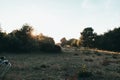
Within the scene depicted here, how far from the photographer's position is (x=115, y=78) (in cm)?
2017

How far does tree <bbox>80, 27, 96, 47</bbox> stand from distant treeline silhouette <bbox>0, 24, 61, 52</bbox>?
1552 inches

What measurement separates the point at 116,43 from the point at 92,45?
35.8 ft

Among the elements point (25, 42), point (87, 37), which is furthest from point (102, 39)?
point (25, 42)

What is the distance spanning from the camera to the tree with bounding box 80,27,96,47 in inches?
3482

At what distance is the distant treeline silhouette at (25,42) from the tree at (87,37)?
129 ft

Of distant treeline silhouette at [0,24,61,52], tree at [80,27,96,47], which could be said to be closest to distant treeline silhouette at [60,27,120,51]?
tree at [80,27,96,47]

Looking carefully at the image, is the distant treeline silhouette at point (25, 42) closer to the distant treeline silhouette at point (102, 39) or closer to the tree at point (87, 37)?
the distant treeline silhouette at point (102, 39)

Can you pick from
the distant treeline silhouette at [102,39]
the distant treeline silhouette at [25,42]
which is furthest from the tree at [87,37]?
the distant treeline silhouette at [25,42]

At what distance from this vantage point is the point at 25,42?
45.0m

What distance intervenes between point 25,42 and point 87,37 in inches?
1957

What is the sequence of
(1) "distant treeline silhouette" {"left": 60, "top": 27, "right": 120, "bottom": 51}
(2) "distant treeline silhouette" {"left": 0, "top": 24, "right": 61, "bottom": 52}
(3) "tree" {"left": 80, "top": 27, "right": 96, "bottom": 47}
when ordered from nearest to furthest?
1. (2) "distant treeline silhouette" {"left": 0, "top": 24, "right": 61, "bottom": 52}
2. (1) "distant treeline silhouette" {"left": 60, "top": 27, "right": 120, "bottom": 51}
3. (3) "tree" {"left": 80, "top": 27, "right": 96, "bottom": 47}

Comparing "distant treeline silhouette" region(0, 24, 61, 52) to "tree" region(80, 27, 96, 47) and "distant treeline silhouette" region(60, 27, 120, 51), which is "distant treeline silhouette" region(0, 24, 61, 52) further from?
"tree" region(80, 27, 96, 47)

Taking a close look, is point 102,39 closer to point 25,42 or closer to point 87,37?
point 87,37

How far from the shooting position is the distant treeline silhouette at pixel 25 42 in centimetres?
4281
